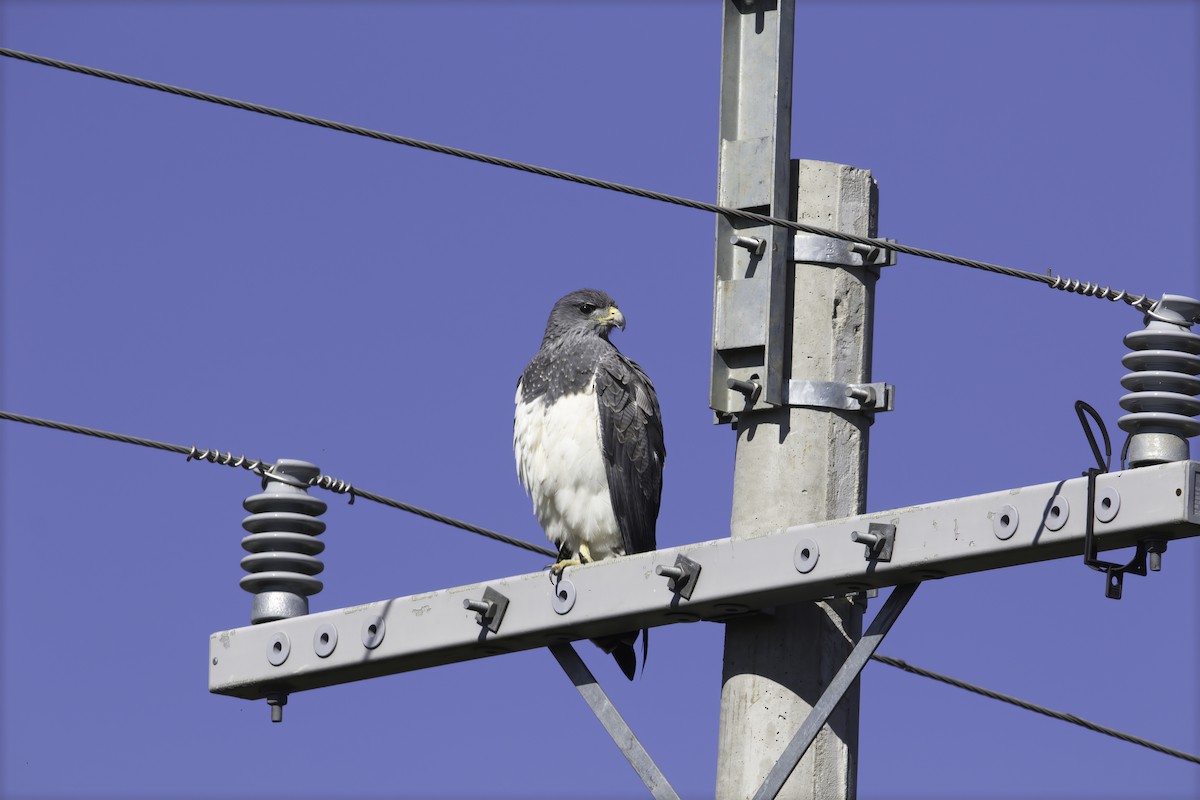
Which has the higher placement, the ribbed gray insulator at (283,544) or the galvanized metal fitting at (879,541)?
the ribbed gray insulator at (283,544)

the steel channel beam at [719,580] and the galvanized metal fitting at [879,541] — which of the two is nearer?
the steel channel beam at [719,580]

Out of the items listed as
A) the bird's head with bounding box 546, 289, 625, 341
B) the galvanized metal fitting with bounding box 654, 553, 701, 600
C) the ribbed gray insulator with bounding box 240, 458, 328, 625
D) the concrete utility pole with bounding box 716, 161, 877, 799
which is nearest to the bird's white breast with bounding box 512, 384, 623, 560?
the bird's head with bounding box 546, 289, 625, 341

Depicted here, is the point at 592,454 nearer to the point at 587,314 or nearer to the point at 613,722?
the point at 587,314

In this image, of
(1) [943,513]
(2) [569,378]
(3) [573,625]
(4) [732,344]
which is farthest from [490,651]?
(2) [569,378]

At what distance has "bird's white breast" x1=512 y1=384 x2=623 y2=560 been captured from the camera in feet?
26.2

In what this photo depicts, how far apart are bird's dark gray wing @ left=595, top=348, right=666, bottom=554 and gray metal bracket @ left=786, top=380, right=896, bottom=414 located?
2011 millimetres

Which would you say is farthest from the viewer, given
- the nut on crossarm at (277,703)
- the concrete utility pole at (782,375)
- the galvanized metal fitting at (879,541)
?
the nut on crossarm at (277,703)

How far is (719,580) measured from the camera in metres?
5.65

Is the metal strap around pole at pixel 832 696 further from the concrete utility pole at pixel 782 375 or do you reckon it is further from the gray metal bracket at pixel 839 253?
the gray metal bracket at pixel 839 253

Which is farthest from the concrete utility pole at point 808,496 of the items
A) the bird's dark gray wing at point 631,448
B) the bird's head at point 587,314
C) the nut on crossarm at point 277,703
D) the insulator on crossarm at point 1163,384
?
the bird's head at point 587,314

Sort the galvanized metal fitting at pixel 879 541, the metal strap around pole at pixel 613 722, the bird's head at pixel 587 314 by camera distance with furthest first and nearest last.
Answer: the bird's head at pixel 587 314
the metal strap around pole at pixel 613 722
the galvanized metal fitting at pixel 879 541

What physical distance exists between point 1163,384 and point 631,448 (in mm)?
3109

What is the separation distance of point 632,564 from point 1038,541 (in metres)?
1.35

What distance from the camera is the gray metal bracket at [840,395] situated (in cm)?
603
